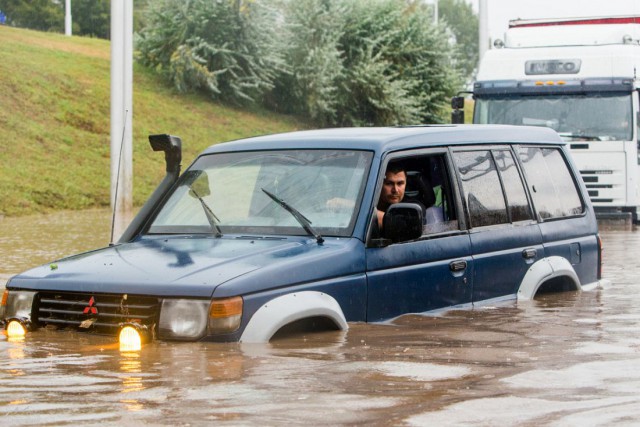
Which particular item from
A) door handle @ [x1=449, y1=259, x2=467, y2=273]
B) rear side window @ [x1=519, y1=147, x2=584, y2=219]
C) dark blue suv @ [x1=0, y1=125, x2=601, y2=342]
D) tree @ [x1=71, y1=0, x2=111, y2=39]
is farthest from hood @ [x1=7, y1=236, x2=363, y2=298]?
tree @ [x1=71, y1=0, x2=111, y2=39]

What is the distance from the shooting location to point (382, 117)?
45.4m

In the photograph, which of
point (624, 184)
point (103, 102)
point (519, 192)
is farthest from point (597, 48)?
point (103, 102)

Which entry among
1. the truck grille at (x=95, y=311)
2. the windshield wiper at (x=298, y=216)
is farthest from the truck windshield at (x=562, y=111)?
the truck grille at (x=95, y=311)

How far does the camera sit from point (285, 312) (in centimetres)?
662

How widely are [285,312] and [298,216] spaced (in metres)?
0.93

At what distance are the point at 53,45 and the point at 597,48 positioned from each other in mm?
27786

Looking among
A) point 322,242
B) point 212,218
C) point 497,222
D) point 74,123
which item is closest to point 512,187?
point 497,222

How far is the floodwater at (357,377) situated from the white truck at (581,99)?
1283 centimetres

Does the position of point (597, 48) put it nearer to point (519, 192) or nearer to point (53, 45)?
point (519, 192)

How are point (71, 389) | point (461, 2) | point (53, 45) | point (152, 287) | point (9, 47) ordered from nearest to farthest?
point (71, 389), point (152, 287), point (9, 47), point (53, 45), point (461, 2)

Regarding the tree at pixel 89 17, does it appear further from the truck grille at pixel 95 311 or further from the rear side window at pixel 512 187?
the truck grille at pixel 95 311

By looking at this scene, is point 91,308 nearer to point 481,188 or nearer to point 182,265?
point 182,265

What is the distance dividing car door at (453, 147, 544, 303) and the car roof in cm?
10

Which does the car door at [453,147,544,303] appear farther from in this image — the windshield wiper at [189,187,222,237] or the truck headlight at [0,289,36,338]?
the truck headlight at [0,289,36,338]
